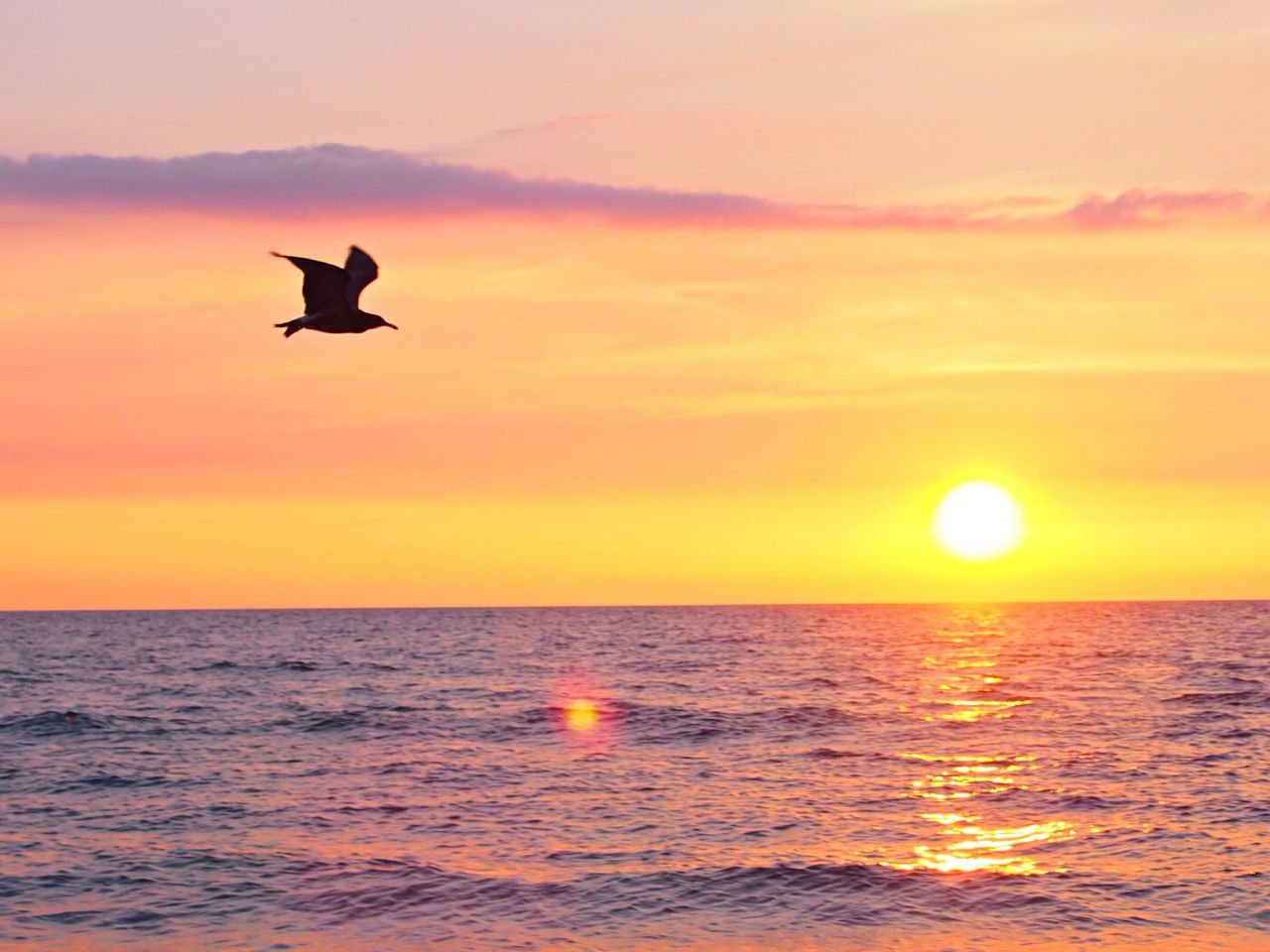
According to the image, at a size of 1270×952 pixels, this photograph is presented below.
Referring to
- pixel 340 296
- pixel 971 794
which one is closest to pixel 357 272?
pixel 340 296

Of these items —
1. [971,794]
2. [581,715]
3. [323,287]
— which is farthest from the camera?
[581,715]

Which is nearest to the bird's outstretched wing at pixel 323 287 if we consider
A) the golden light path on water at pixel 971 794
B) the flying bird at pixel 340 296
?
the flying bird at pixel 340 296

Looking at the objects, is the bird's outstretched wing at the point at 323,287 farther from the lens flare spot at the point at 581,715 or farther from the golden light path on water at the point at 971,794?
the lens flare spot at the point at 581,715

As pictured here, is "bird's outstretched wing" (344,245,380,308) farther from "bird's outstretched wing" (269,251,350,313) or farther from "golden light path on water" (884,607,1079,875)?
"golden light path on water" (884,607,1079,875)

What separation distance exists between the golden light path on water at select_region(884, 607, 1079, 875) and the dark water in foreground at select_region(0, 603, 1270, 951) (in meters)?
0.10

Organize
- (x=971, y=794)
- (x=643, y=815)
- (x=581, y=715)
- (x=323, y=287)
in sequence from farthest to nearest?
(x=581, y=715) < (x=971, y=794) < (x=643, y=815) < (x=323, y=287)

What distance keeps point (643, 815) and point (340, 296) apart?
14166 millimetres

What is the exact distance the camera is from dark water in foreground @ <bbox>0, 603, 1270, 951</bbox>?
19.0 m

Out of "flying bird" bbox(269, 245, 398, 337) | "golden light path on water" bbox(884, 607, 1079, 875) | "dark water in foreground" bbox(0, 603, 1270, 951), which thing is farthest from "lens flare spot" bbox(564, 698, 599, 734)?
"flying bird" bbox(269, 245, 398, 337)

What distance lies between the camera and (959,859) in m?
22.3

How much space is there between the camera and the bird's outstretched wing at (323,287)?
13.9 meters

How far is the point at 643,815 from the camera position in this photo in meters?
25.8

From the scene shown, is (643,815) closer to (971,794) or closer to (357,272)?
(971,794)

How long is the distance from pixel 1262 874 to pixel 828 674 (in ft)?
124
